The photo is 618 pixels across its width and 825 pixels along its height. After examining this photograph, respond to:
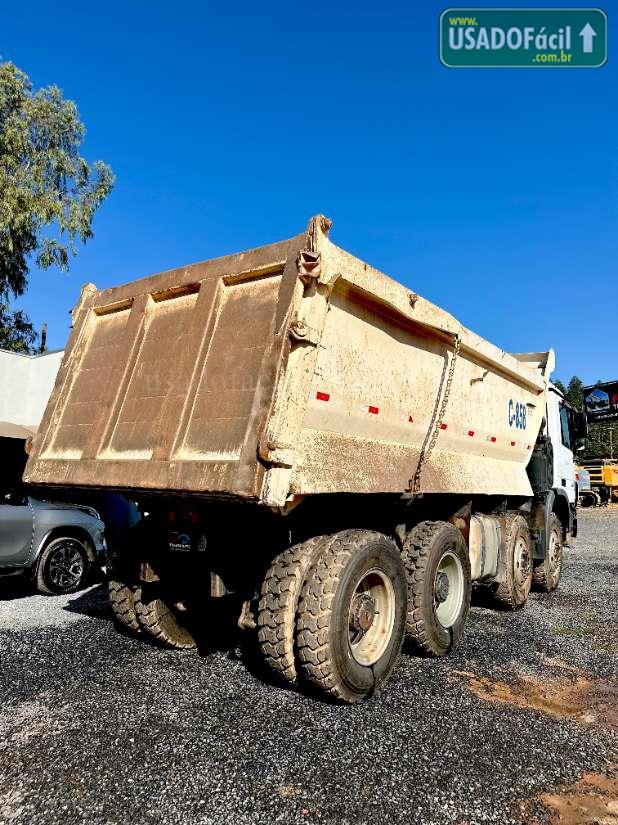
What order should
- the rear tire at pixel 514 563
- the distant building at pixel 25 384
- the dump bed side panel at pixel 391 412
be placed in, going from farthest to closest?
the distant building at pixel 25 384
the rear tire at pixel 514 563
the dump bed side panel at pixel 391 412

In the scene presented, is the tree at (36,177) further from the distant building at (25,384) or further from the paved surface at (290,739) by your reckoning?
the paved surface at (290,739)

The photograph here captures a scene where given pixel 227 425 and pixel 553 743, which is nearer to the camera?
pixel 553 743

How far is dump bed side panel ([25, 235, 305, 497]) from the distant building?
13985mm

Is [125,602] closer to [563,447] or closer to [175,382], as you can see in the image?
[175,382]

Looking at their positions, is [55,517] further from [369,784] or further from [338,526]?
[369,784]

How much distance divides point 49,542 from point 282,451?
551 centimetres

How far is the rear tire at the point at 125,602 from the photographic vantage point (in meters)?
5.04

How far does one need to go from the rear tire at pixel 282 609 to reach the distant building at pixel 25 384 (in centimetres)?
1585

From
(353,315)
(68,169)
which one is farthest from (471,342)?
(68,169)

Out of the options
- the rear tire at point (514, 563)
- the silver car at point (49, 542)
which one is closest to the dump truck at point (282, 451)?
the rear tire at point (514, 563)

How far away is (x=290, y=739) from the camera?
346cm

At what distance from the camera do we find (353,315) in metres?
4.26

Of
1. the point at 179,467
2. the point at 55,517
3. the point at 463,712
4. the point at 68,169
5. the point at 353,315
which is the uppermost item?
the point at 68,169

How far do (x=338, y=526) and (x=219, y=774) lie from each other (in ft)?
6.22
